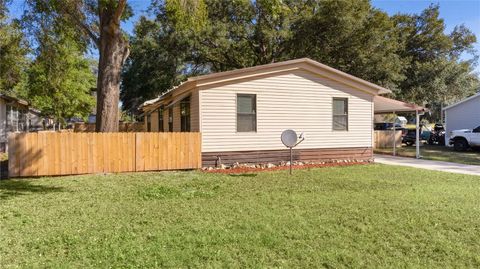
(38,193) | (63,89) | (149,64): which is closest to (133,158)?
(38,193)

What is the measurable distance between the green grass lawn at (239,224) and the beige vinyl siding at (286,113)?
323 centimetres

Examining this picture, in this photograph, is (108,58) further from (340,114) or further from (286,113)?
(340,114)

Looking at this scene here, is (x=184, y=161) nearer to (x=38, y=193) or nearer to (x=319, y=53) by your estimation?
(x=38, y=193)

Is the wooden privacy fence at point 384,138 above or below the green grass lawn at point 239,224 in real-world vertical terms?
above

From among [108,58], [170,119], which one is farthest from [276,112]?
[108,58]

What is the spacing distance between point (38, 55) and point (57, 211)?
36.1 feet

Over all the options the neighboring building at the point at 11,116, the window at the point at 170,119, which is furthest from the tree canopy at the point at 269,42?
the neighboring building at the point at 11,116

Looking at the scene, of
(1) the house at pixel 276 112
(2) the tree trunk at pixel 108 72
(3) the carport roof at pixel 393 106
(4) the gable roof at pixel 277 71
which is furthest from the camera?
(3) the carport roof at pixel 393 106

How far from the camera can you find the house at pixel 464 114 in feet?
69.7

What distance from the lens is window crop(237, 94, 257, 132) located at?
11.8 metres

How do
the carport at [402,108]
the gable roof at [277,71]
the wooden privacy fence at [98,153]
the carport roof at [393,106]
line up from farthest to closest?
1. the carport roof at [393,106]
2. the carport at [402,108]
3. the gable roof at [277,71]
4. the wooden privacy fence at [98,153]

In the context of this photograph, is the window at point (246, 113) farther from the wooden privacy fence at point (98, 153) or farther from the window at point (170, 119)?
the window at point (170, 119)

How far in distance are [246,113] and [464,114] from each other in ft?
54.4

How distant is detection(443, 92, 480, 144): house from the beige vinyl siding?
11.6 metres
